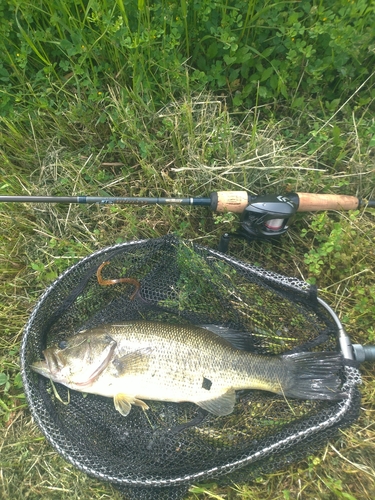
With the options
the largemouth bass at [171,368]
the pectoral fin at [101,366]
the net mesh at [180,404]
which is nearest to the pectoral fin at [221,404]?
the largemouth bass at [171,368]

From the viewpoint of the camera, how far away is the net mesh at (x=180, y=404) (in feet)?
7.06

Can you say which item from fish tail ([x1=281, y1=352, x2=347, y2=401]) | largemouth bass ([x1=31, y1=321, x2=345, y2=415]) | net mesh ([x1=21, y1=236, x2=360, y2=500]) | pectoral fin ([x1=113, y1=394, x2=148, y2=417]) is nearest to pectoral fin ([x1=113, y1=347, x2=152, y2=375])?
largemouth bass ([x1=31, y1=321, x2=345, y2=415])

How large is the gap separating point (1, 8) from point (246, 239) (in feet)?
7.15

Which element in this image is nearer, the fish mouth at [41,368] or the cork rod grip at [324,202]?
the fish mouth at [41,368]

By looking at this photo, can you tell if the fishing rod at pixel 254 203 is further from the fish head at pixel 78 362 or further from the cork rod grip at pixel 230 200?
the fish head at pixel 78 362

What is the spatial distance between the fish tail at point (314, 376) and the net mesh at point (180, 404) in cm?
6

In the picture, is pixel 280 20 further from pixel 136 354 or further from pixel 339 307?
pixel 136 354

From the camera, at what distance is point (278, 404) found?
7.78 ft

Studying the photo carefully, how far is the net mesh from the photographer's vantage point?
7.06 feet

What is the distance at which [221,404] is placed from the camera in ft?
7.50

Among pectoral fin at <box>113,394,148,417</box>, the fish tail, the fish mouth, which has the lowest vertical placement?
pectoral fin at <box>113,394,148,417</box>

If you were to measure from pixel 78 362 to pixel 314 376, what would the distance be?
4.26ft

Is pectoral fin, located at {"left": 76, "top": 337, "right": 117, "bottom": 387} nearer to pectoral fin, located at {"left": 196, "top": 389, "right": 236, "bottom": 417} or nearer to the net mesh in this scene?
the net mesh

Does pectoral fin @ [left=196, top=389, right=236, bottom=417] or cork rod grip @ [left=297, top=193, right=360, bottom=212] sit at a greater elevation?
cork rod grip @ [left=297, top=193, right=360, bottom=212]
